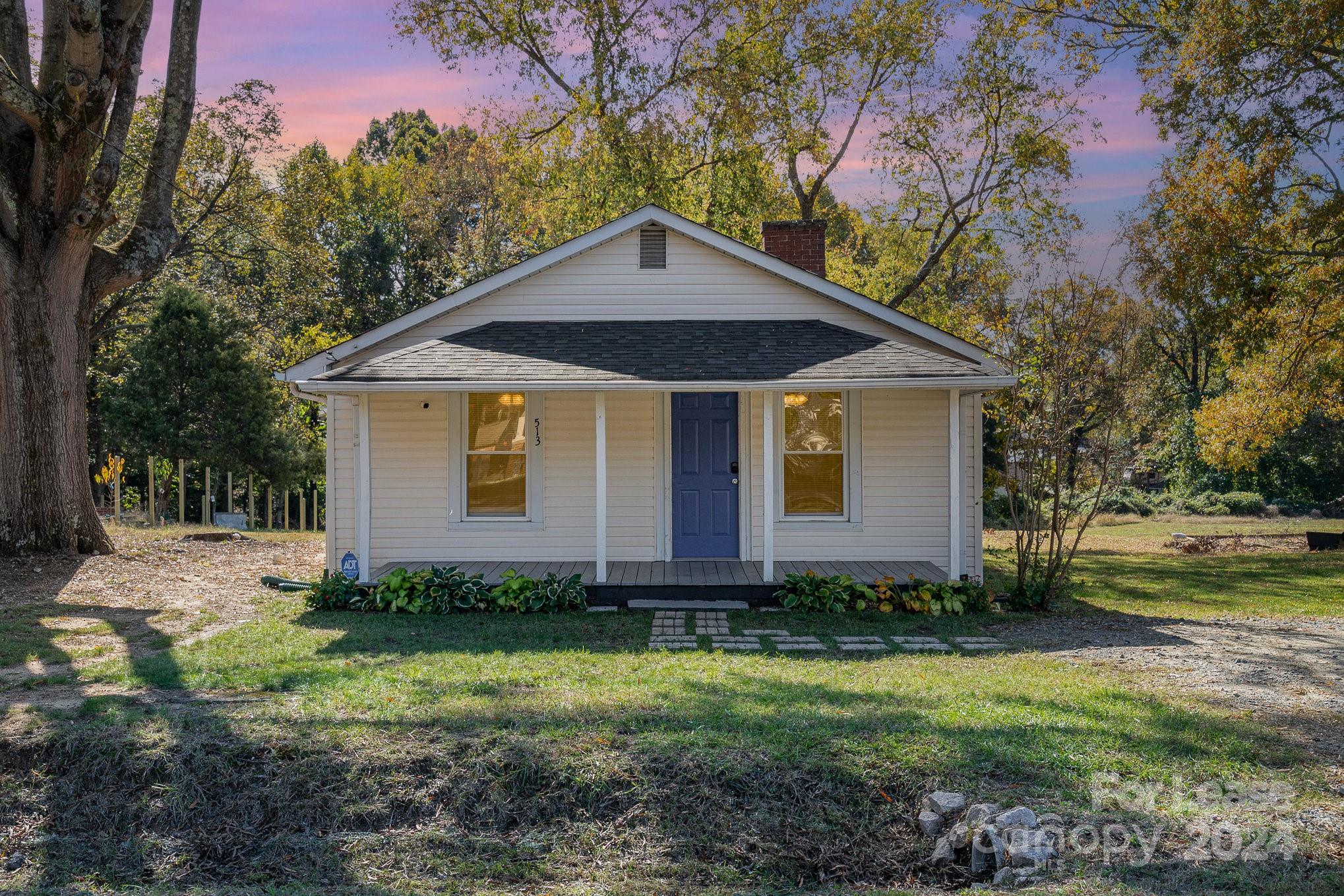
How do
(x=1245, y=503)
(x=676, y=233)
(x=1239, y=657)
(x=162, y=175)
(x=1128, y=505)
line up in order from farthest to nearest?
1. (x=1128, y=505)
2. (x=1245, y=503)
3. (x=162, y=175)
4. (x=676, y=233)
5. (x=1239, y=657)

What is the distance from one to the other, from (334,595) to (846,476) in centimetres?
625

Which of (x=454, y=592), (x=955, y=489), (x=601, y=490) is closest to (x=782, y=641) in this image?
(x=601, y=490)

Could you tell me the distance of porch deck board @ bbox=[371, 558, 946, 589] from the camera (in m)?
10.3

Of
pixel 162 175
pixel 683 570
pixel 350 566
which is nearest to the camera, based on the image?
pixel 350 566

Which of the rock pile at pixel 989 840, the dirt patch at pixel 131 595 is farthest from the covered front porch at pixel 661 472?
the rock pile at pixel 989 840

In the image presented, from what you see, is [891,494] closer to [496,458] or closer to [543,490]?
[543,490]

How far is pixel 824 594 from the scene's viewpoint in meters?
9.97

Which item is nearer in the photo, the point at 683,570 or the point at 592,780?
the point at 592,780

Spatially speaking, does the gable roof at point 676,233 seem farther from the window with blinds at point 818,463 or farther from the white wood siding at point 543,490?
the window with blinds at point 818,463

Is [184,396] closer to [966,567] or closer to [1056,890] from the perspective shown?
[966,567]

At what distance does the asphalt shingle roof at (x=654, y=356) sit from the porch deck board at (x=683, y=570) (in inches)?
89.1

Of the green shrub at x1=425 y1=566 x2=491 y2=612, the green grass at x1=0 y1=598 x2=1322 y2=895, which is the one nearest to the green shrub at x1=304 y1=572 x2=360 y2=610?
the green shrub at x1=425 y1=566 x2=491 y2=612

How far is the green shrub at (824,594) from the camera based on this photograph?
32.5 ft

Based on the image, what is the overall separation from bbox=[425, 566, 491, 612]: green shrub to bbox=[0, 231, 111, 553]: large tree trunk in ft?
19.1
